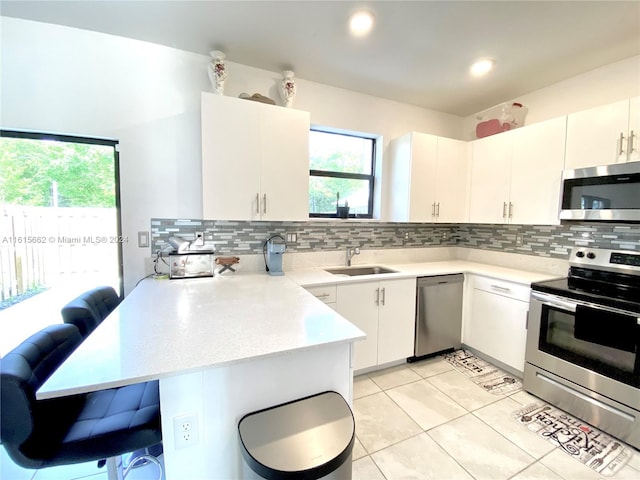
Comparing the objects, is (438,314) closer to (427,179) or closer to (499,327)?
(499,327)

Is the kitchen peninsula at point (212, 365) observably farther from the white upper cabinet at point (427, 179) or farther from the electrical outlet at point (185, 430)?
the white upper cabinet at point (427, 179)

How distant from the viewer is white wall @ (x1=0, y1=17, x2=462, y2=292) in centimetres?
178

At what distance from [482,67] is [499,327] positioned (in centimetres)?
229

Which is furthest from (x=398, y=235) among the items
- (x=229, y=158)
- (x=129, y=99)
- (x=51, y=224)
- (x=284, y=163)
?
(x=51, y=224)

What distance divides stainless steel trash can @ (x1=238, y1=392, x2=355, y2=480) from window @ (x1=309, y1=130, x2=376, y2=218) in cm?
190

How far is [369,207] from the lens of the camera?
3039mm

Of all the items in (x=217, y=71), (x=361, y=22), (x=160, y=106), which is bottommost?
(x=160, y=106)

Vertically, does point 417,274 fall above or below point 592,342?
above

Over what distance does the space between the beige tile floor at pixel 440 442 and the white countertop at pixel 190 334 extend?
92 cm

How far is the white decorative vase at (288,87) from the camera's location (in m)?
2.30

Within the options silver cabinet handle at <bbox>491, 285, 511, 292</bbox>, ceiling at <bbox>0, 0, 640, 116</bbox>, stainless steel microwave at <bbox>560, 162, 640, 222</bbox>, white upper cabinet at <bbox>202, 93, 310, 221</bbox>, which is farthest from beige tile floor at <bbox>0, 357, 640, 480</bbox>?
ceiling at <bbox>0, 0, 640, 116</bbox>

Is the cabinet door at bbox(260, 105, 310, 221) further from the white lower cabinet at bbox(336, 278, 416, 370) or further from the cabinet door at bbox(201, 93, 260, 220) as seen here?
the white lower cabinet at bbox(336, 278, 416, 370)

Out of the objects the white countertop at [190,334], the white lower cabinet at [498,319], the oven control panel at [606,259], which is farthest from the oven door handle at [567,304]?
the white countertop at [190,334]

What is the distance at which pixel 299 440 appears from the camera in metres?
0.95
